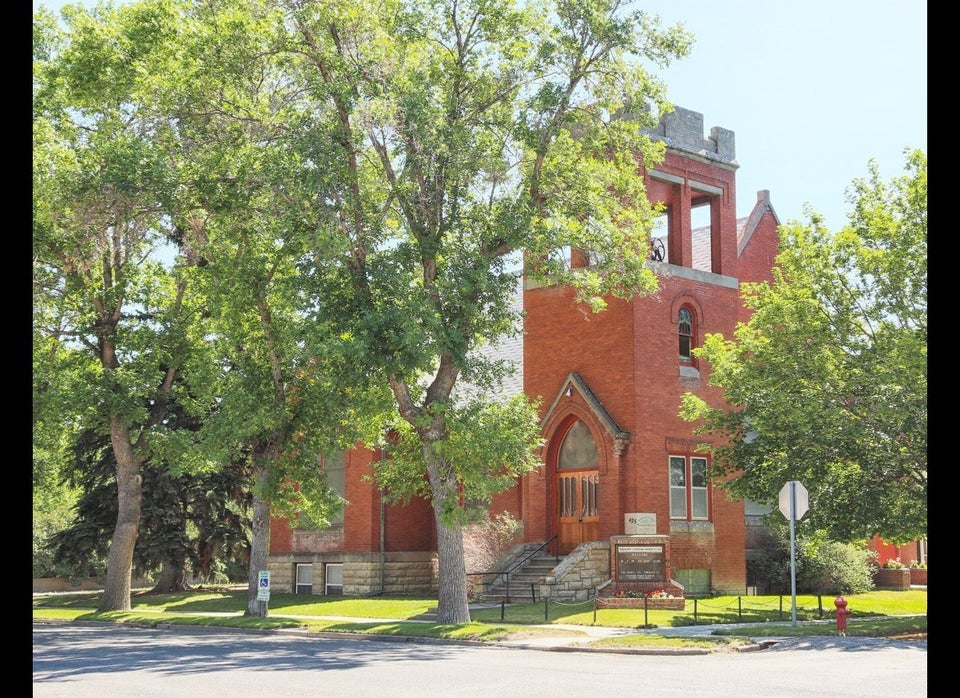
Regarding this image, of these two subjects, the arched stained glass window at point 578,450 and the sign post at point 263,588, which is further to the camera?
the arched stained glass window at point 578,450

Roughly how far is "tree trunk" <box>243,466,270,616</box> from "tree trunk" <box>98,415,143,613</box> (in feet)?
18.5

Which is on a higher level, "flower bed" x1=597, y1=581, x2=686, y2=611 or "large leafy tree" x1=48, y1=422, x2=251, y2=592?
"large leafy tree" x1=48, y1=422, x2=251, y2=592

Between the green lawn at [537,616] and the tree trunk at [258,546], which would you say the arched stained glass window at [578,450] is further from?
the tree trunk at [258,546]

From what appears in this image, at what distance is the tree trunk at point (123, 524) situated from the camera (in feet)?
105

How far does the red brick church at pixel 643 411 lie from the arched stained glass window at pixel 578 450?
1.6 inches

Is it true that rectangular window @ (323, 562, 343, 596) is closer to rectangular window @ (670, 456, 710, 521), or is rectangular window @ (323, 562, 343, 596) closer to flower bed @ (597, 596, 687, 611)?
rectangular window @ (670, 456, 710, 521)

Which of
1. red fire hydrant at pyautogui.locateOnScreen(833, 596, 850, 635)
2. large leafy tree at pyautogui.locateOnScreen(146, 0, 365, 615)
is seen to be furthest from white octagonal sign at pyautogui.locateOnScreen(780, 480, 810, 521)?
large leafy tree at pyautogui.locateOnScreen(146, 0, 365, 615)

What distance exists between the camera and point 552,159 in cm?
2433

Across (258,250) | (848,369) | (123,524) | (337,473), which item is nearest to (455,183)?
(258,250)

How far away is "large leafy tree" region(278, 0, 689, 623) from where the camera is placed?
22.7 metres

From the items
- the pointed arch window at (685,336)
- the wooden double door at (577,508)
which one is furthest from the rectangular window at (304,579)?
the pointed arch window at (685,336)

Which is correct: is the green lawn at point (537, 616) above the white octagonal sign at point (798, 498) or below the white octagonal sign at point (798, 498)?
below
